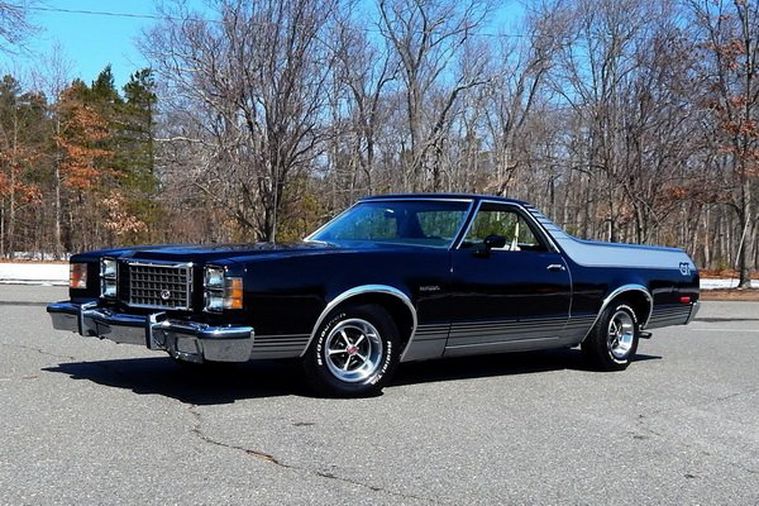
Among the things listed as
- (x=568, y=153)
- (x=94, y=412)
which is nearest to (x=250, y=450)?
(x=94, y=412)

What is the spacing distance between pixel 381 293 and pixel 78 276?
8.53ft

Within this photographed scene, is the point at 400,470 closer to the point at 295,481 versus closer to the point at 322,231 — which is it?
the point at 295,481

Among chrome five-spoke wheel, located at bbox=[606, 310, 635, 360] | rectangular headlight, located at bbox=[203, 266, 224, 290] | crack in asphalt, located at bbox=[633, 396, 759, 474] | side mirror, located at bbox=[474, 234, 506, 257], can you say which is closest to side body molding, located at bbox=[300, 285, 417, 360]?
rectangular headlight, located at bbox=[203, 266, 224, 290]

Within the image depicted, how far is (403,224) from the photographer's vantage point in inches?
300

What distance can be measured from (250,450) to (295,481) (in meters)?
0.63

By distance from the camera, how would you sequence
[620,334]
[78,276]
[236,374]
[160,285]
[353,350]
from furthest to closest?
[620,334]
[236,374]
[78,276]
[353,350]
[160,285]

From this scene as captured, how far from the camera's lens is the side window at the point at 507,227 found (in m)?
7.59

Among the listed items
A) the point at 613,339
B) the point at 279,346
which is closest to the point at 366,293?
the point at 279,346

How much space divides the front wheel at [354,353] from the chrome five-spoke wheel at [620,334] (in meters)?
2.77

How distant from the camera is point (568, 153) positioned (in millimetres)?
39094

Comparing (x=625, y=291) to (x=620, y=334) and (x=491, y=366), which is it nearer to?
(x=620, y=334)

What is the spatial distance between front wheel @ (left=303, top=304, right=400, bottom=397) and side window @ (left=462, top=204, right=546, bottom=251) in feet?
4.65

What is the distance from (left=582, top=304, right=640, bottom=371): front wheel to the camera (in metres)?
8.32

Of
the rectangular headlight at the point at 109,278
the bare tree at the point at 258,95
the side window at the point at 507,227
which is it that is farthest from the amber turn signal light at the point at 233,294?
the bare tree at the point at 258,95
